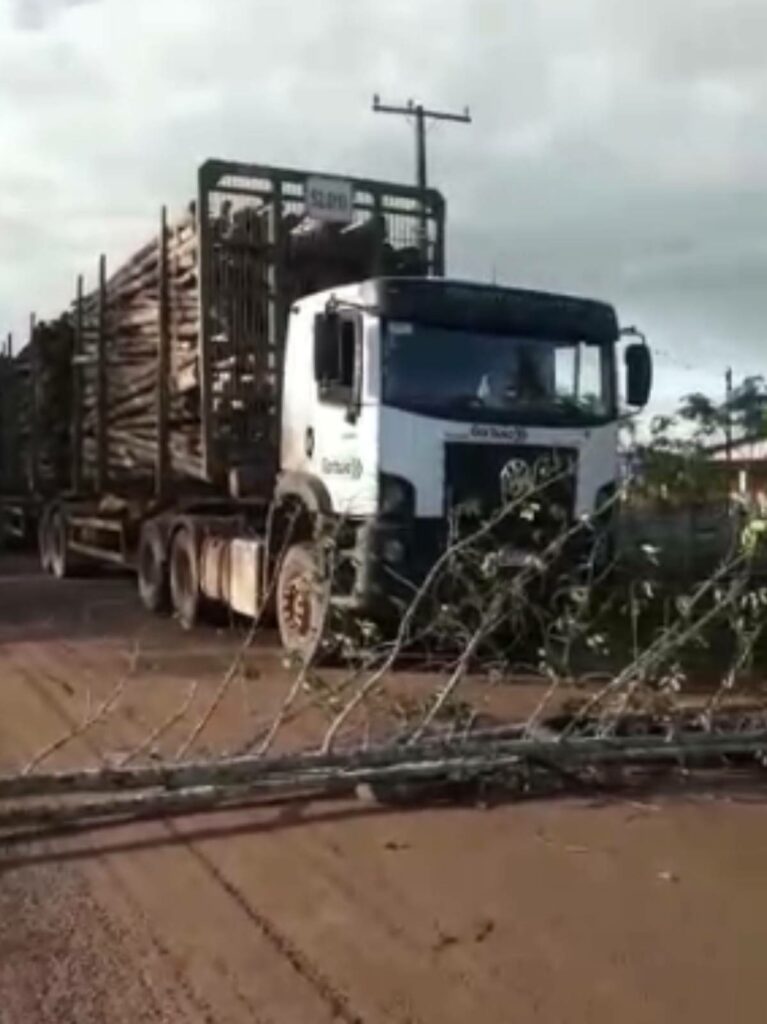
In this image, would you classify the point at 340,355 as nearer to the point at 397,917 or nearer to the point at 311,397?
the point at 311,397

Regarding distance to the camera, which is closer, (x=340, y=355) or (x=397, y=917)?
(x=397, y=917)

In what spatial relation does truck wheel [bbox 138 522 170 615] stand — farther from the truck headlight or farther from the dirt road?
the dirt road

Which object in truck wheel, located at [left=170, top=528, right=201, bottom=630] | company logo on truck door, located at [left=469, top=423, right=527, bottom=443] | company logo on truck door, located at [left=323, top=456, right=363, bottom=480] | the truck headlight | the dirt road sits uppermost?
company logo on truck door, located at [left=469, top=423, right=527, bottom=443]

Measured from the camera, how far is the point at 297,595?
11914mm

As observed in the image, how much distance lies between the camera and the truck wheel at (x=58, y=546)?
19.4 meters

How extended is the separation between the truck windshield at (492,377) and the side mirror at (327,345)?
40 centimetres

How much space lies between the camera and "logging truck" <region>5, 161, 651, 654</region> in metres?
11.1

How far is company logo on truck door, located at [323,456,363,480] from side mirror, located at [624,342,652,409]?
245 cm

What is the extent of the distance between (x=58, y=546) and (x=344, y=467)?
944 cm

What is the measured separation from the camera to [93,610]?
1588cm

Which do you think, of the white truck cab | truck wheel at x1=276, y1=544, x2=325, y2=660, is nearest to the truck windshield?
the white truck cab

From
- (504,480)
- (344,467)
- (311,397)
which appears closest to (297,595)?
(344,467)

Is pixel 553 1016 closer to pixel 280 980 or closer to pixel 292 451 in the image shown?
pixel 280 980

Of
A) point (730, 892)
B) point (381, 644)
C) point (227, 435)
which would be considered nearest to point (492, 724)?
point (381, 644)
